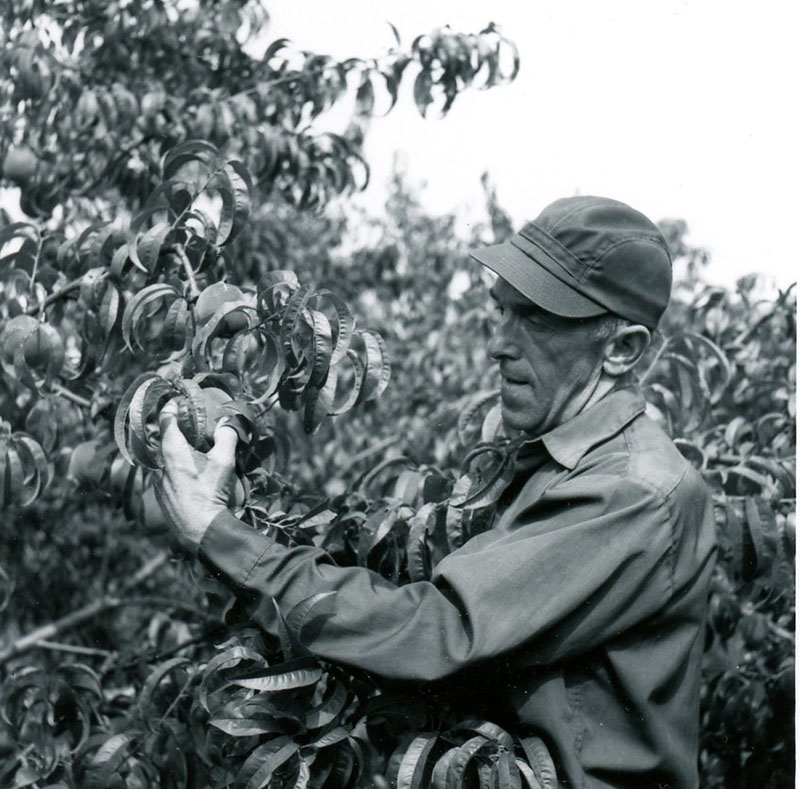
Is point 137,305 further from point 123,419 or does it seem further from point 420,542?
point 420,542

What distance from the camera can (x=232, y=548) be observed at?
1.72 meters

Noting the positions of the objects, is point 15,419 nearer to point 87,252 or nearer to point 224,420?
point 87,252

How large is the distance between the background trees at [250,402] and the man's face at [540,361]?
0.19m

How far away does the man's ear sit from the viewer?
1901 millimetres

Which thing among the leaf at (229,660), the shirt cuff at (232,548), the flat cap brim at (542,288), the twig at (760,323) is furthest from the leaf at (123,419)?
the twig at (760,323)

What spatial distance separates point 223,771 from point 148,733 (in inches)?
10.4

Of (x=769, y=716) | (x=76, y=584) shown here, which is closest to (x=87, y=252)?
(x=769, y=716)

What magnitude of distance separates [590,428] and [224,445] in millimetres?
577

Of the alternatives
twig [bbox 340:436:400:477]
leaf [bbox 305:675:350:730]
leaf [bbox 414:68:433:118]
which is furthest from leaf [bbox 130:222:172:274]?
twig [bbox 340:436:400:477]

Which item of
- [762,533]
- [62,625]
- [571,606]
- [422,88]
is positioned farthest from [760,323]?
[62,625]

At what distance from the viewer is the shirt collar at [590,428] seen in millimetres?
1852

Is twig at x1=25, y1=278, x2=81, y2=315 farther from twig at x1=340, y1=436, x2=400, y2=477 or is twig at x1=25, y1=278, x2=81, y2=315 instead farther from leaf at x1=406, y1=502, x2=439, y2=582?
twig at x1=340, y1=436, x2=400, y2=477

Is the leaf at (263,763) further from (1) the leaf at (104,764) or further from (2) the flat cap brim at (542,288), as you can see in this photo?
(2) the flat cap brim at (542,288)

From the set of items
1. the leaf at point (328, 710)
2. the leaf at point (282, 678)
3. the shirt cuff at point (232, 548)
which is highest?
the shirt cuff at point (232, 548)
